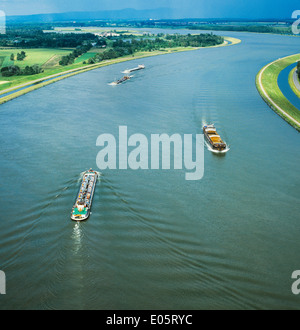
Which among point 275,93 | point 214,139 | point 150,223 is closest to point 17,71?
point 275,93

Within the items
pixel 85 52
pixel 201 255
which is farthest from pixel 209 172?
pixel 85 52

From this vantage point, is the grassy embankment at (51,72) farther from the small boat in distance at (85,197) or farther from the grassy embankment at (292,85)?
the grassy embankment at (292,85)

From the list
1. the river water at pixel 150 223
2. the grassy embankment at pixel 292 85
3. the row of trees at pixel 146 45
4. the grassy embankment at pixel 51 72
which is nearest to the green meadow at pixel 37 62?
the grassy embankment at pixel 51 72

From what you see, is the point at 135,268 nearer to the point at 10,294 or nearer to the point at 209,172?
the point at 10,294

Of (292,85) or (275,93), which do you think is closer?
(275,93)

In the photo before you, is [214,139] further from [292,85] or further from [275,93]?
[292,85]

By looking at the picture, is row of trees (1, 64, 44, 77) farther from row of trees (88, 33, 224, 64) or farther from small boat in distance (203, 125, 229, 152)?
small boat in distance (203, 125, 229, 152)

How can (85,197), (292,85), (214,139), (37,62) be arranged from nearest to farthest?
(85,197)
(214,139)
(292,85)
(37,62)
